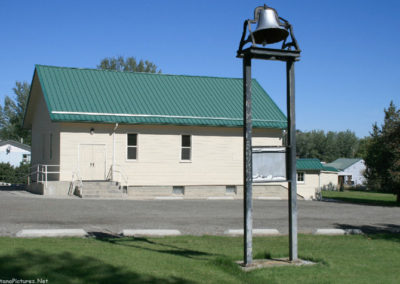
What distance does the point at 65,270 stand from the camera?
21.7 ft

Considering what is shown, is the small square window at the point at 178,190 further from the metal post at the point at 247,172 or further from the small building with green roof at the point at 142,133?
the metal post at the point at 247,172

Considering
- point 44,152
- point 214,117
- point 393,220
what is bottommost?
point 393,220

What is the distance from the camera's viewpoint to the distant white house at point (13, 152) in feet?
194

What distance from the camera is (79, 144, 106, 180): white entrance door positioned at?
939 inches

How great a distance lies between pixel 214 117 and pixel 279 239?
15.9m

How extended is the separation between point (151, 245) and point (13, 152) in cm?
5518

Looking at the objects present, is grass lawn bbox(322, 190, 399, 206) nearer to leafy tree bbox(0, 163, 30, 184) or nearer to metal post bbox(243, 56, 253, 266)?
metal post bbox(243, 56, 253, 266)

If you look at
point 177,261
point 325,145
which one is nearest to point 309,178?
point 177,261

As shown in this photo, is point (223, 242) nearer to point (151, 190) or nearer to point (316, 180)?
point (151, 190)

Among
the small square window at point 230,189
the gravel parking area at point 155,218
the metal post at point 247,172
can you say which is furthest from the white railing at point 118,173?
the metal post at point 247,172

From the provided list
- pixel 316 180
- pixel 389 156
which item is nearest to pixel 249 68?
pixel 389 156

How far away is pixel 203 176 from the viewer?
1034 inches

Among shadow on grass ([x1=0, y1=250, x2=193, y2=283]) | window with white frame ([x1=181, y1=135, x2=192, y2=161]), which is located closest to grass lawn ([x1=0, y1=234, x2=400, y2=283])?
shadow on grass ([x1=0, y1=250, x2=193, y2=283])

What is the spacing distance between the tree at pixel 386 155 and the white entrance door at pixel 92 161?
17109 mm
